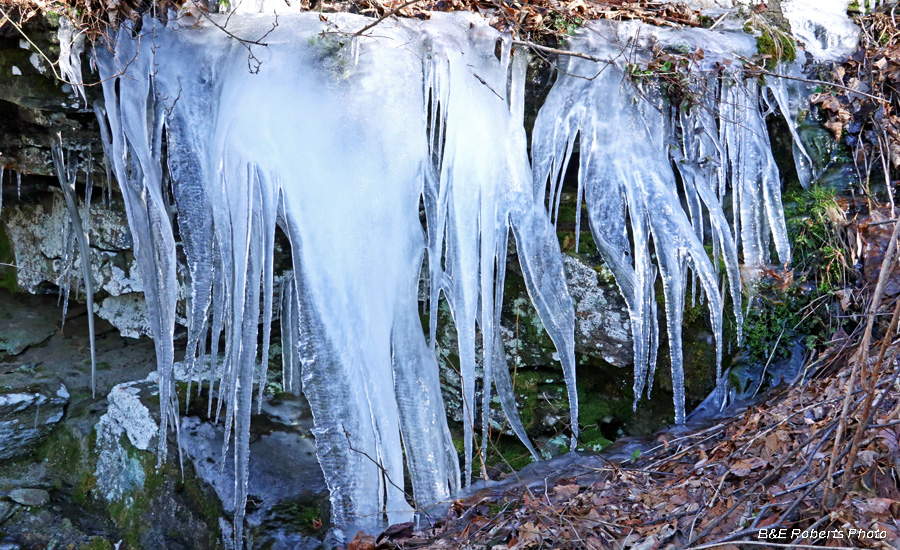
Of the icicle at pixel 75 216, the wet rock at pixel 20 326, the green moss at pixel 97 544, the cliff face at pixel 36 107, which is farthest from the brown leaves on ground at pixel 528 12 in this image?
the green moss at pixel 97 544

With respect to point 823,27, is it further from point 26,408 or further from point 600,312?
A: point 26,408

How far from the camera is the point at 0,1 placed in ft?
9.45

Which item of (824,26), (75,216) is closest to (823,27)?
(824,26)

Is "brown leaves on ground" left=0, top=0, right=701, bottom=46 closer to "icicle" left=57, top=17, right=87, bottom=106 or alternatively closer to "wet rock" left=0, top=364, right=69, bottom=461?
"icicle" left=57, top=17, right=87, bottom=106

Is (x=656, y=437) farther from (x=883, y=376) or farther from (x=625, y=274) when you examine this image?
(x=883, y=376)

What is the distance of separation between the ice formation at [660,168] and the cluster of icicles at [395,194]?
0.4 inches

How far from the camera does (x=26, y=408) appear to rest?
4.15m

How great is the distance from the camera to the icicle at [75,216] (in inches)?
142

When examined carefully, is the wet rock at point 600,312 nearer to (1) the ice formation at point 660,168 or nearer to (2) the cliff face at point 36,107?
(1) the ice formation at point 660,168

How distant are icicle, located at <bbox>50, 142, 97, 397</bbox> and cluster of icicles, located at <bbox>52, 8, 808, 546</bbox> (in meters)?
0.54

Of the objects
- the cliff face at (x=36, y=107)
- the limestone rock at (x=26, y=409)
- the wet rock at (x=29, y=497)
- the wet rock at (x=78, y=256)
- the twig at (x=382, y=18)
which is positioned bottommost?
the wet rock at (x=29, y=497)

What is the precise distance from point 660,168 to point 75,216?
335 cm

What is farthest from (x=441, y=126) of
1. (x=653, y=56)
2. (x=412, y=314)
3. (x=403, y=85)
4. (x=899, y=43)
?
(x=899, y=43)

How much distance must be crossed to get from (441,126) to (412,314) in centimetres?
96
